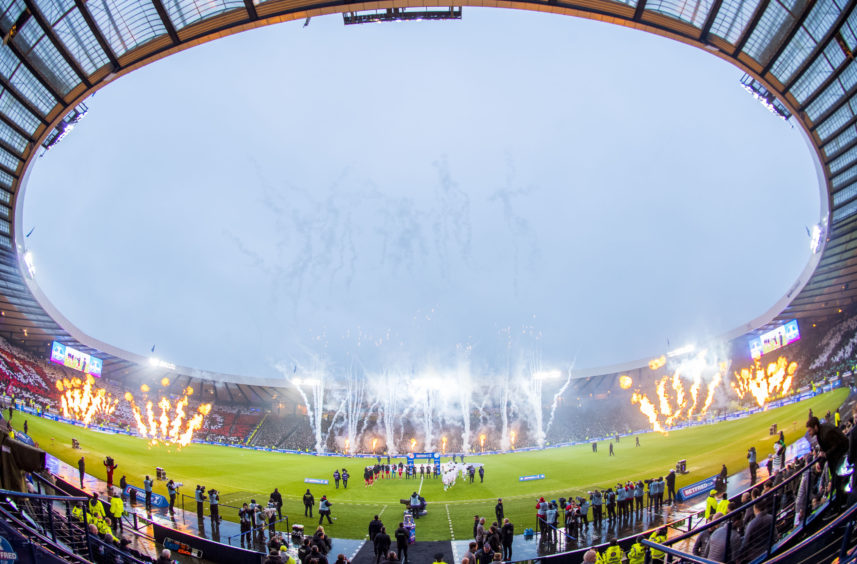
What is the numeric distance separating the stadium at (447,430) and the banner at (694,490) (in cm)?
10

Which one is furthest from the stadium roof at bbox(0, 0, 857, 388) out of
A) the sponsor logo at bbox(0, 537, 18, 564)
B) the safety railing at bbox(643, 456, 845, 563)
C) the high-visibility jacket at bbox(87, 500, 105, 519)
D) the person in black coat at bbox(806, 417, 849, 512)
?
the sponsor logo at bbox(0, 537, 18, 564)

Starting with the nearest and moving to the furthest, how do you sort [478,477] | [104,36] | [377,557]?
[377,557] < [104,36] < [478,477]

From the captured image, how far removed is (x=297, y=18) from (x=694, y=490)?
1119 inches

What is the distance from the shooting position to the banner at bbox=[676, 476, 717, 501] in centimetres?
2223

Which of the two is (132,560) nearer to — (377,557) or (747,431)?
(377,557)

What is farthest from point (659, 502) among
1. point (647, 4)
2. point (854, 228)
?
point (854, 228)

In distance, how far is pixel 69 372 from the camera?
60125mm

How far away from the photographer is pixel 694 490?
22562 millimetres

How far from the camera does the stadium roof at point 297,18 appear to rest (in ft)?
62.9

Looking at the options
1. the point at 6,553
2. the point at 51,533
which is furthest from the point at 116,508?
the point at 6,553

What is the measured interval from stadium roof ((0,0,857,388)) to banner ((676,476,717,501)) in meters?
20.6

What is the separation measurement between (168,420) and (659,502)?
213ft

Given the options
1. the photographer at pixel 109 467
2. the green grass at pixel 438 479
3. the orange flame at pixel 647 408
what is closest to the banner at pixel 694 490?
the green grass at pixel 438 479

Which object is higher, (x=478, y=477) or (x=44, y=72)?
(x=44, y=72)
